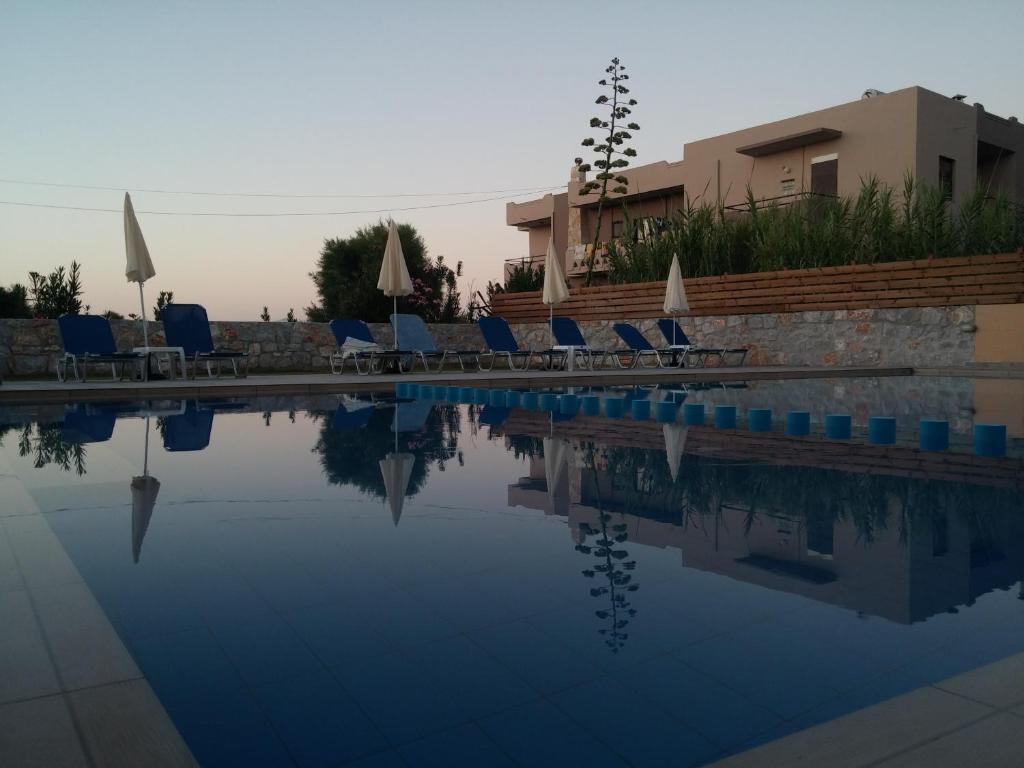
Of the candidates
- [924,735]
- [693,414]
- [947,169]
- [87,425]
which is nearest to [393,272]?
[87,425]

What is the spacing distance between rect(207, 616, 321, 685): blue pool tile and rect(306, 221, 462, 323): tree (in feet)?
68.2

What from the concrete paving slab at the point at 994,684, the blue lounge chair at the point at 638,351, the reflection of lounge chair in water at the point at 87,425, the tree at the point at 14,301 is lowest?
the reflection of lounge chair in water at the point at 87,425

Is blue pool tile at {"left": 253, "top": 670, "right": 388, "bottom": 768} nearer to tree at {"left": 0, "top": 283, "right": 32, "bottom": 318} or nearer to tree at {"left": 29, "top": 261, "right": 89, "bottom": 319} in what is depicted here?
→ tree at {"left": 29, "top": 261, "right": 89, "bottom": 319}

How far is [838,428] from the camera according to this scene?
577cm

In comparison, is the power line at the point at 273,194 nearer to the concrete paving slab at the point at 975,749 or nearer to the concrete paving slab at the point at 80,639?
the concrete paving slab at the point at 80,639

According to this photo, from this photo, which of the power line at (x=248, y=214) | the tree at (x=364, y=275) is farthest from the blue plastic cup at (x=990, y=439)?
the tree at (x=364, y=275)

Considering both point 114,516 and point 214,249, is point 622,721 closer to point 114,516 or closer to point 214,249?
point 114,516

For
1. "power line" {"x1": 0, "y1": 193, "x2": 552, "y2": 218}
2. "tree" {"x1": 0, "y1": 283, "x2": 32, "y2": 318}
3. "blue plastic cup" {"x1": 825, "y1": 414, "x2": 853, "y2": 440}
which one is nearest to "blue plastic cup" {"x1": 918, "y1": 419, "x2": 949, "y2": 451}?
"blue plastic cup" {"x1": 825, "y1": 414, "x2": 853, "y2": 440}

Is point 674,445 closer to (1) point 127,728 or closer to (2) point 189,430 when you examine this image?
(2) point 189,430

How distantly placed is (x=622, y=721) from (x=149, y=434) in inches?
218

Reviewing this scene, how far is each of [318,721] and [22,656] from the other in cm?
69

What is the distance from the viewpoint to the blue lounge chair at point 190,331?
1066cm

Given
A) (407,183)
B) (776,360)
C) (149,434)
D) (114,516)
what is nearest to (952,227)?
Result: (776,360)

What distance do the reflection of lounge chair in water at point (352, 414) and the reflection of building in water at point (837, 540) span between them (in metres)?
3.10
